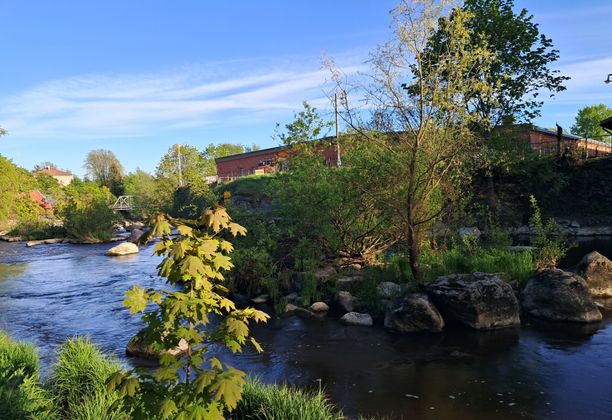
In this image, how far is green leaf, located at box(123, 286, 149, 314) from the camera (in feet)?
10.8

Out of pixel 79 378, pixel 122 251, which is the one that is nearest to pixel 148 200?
pixel 122 251

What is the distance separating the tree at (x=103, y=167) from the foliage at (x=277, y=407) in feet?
302

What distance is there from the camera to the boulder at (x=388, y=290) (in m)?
11.8

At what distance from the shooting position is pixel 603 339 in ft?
30.3

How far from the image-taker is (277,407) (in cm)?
528

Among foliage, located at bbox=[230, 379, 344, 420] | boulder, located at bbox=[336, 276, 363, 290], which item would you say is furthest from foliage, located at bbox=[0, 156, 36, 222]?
foliage, located at bbox=[230, 379, 344, 420]

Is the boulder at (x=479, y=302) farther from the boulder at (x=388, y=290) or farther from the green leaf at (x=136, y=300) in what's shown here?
the green leaf at (x=136, y=300)

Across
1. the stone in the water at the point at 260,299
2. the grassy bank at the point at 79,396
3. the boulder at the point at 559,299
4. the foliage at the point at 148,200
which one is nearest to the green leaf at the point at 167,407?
the grassy bank at the point at 79,396

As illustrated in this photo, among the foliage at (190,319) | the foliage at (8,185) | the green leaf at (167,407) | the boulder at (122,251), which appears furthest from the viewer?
the foliage at (8,185)

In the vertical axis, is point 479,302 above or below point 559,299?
above

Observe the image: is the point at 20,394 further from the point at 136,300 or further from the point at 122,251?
the point at 122,251

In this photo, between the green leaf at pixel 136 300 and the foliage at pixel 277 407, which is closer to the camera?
the green leaf at pixel 136 300

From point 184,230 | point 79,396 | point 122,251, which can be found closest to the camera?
point 184,230

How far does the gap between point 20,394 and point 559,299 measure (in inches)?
431
